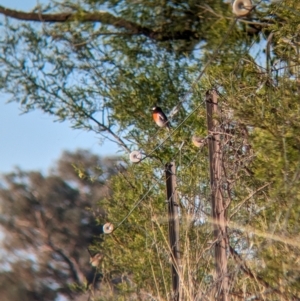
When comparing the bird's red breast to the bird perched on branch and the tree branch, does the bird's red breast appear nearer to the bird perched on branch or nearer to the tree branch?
the tree branch

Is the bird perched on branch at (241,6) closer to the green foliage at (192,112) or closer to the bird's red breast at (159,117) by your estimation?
the green foliage at (192,112)

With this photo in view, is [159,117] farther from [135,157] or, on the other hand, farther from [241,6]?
[241,6]

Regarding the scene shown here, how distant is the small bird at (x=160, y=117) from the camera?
7.67 meters

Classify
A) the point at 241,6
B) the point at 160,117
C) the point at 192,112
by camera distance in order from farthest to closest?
the point at 160,117
the point at 192,112
the point at 241,6

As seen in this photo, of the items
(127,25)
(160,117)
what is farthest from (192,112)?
(160,117)

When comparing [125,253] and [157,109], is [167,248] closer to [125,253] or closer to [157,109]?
[157,109]

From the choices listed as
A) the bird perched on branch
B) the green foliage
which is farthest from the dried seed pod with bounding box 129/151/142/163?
the bird perched on branch

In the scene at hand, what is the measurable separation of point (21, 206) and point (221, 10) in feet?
75.9

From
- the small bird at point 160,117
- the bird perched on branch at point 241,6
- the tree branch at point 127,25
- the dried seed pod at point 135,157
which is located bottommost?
the bird perched on branch at point 241,6

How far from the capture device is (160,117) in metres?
7.87

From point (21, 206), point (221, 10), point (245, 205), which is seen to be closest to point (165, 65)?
point (221, 10)

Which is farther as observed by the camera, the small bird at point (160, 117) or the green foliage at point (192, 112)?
the small bird at point (160, 117)

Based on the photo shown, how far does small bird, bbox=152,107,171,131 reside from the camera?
25.2 feet

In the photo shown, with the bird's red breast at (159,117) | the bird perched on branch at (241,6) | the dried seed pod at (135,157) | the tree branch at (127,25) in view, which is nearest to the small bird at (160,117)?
the bird's red breast at (159,117)
